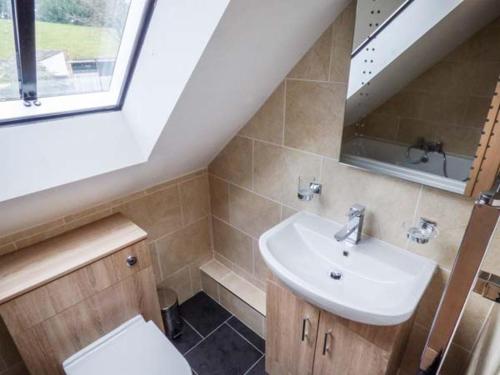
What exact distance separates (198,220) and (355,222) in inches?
46.0

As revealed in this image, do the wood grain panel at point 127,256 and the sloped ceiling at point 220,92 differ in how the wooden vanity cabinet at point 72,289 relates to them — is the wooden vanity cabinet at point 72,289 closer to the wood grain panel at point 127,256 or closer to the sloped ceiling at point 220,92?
the wood grain panel at point 127,256

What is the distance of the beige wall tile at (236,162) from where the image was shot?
Result: 1.69 metres

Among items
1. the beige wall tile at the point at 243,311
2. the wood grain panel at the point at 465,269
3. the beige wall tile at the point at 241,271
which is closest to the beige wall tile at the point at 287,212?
the beige wall tile at the point at 241,271

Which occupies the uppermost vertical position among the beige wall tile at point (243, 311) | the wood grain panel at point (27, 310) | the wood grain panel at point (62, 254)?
the wood grain panel at point (62, 254)


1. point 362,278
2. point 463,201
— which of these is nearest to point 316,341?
point 362,278

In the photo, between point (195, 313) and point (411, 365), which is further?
point (195, 313)

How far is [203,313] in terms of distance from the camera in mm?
2078

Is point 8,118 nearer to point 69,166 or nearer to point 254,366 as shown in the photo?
point 69,166

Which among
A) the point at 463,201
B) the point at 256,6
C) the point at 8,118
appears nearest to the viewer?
the point at 256,6

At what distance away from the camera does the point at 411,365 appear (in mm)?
1338

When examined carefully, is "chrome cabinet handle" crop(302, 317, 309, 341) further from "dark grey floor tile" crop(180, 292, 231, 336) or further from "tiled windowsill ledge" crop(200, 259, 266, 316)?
"dark grey floor tile" crop(180, 292, 231, 336)

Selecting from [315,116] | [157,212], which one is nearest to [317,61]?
[315,116]

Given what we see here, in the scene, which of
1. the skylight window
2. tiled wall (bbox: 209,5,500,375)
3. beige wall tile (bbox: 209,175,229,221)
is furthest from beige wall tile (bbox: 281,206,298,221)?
the skylight window

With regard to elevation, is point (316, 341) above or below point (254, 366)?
above
